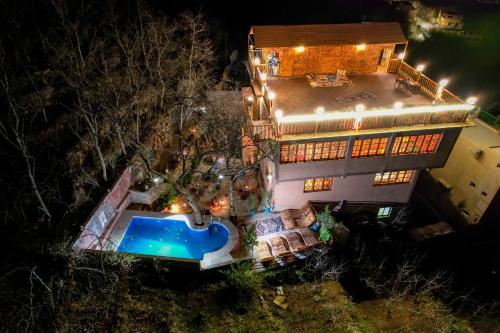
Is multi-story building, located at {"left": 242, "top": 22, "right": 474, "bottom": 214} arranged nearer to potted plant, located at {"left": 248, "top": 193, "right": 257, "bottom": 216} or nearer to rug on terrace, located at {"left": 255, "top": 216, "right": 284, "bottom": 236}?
rug on terrace, located at {"left": 255, "top": 216, "right": 284, "bottom": 236}

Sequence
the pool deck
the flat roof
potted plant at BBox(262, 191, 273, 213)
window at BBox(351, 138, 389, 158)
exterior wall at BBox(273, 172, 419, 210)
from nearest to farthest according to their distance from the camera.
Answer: the pool deck, window at BBox(351, 138, 389, 158), the flat roof, exterior wall at BBox(273, 172, 419, 210), potted plant at BBox(262, 191, 273, 213)

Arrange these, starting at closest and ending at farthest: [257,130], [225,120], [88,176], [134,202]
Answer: [257,130]
[88,176]
[134,202]
[225,120]

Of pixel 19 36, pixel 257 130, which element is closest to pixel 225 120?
pixel 257 130

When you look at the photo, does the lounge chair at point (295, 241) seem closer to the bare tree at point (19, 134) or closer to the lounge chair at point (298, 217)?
the lounge chair at point (298, 217)

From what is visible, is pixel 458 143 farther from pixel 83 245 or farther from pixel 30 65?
pixel 30 65

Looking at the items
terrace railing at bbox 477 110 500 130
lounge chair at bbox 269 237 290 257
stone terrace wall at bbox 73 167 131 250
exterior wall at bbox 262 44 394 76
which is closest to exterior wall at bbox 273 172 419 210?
lounge chair at bbox 269 237 290 257

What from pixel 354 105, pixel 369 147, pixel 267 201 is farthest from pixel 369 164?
pixel 267 201
